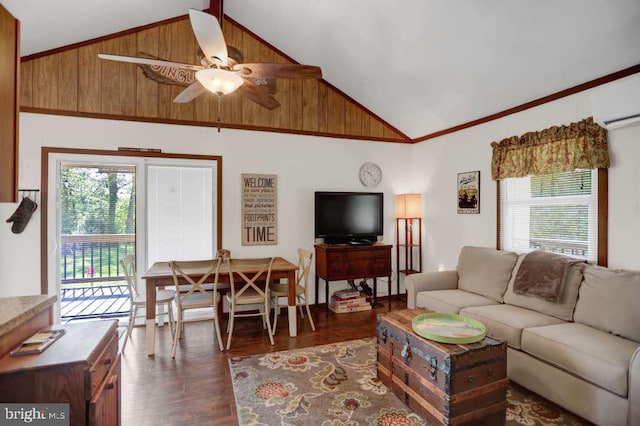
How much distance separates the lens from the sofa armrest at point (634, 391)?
1.81 metres

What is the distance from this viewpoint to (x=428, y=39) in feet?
10.7

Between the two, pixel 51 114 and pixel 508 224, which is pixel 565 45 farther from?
pixel 51 114

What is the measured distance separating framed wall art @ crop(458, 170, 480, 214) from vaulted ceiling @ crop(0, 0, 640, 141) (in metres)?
0.74

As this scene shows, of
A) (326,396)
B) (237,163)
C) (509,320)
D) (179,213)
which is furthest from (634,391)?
(179,213)

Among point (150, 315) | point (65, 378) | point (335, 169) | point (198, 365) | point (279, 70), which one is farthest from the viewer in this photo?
point (335, 169)

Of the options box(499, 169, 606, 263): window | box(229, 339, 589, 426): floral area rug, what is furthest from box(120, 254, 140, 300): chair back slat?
box(499, 169, 606, 263): window

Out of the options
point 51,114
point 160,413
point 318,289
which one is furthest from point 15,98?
point 318,289

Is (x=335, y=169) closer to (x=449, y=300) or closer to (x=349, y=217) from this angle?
(x=349, y=217)

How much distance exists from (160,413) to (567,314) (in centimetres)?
321

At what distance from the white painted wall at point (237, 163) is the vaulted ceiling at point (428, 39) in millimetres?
838

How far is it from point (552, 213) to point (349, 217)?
7.86 feet

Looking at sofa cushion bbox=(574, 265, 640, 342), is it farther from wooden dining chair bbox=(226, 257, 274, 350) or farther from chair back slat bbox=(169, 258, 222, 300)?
chair back slat bbox=(169, 258, 222, 300)

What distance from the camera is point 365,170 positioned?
5.03 metres

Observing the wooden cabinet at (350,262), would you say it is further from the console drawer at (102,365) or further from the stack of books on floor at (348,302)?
the console drawer at (102,365)
